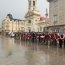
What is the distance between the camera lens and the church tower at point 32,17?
92.4 m

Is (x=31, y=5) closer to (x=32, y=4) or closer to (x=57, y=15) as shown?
(x=32, y=4)

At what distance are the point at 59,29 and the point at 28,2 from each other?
61633 millimetres

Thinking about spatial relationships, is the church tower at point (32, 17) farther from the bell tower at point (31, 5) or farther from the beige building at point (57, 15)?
the beige building at point (57, 15)

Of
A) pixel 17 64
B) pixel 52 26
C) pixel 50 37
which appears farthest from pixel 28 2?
pixel 17 64

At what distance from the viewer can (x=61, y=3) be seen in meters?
37.1

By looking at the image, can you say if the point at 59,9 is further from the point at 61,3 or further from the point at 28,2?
the point at 28,2

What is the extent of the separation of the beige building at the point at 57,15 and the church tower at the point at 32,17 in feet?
167

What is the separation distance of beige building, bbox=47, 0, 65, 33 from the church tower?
50883 mm

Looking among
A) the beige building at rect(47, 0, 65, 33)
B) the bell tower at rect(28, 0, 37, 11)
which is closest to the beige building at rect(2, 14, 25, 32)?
the bell tower at rect(28, 0, 37, 11)

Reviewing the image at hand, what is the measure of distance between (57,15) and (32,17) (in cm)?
5430

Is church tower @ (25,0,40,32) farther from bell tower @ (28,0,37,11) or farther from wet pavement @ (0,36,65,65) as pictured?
wet pavement @ (0,36,65,65)

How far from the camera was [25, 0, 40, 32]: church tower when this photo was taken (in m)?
92.4

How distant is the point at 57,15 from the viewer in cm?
3859

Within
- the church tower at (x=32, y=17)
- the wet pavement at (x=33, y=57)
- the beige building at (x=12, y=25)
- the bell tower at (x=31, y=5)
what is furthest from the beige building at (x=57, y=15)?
Answer: the beige building at (x=12, y=25)
